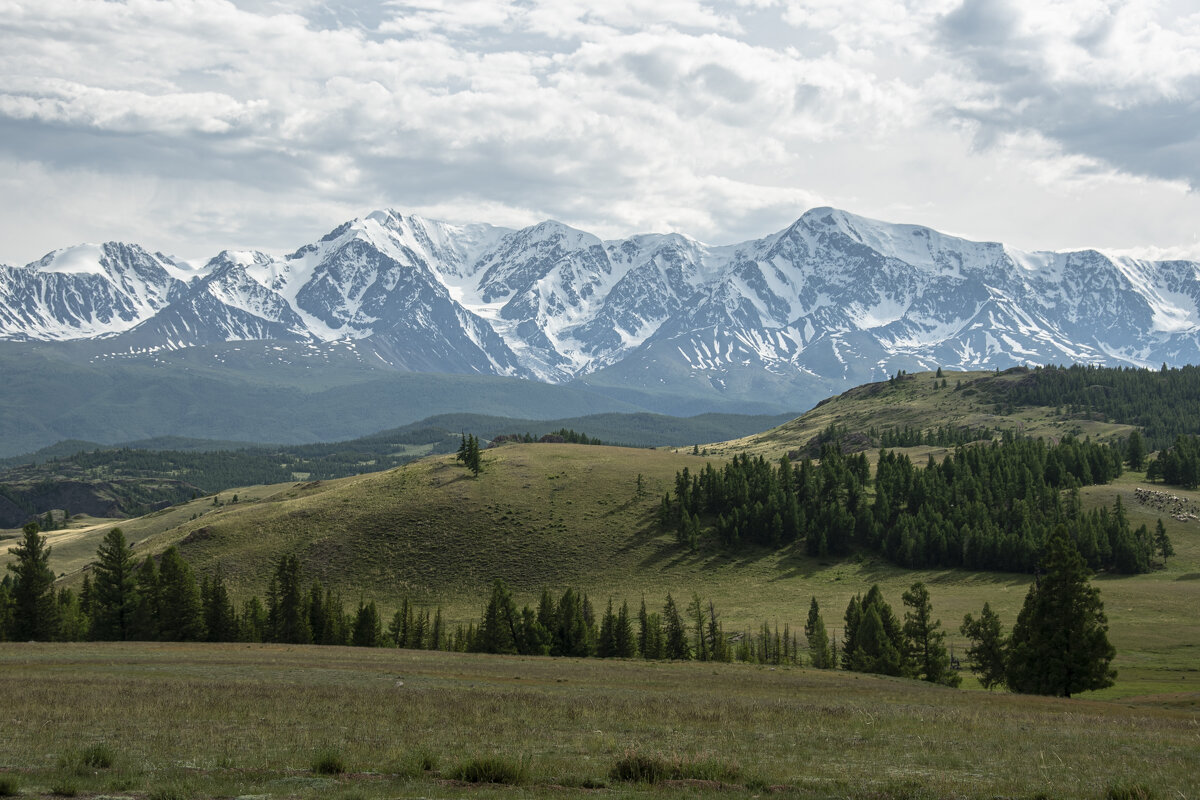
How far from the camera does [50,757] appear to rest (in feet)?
84.3

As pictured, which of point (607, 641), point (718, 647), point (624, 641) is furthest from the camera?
point (718, 647)

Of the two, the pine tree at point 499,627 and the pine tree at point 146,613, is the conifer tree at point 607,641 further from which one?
the pine tree at point 146,613

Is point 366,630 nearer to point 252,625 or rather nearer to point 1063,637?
point 252,625

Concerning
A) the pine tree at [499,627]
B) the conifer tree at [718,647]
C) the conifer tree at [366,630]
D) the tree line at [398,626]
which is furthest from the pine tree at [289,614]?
the conifer tree at [718,647]

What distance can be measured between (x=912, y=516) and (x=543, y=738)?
534ft

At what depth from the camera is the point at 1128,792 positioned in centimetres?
2270

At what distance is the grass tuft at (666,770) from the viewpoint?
2456cm

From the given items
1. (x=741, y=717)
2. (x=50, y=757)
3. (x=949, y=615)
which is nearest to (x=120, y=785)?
(x=50, y=757)

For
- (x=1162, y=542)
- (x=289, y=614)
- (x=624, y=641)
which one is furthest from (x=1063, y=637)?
(x=1162, y=542)

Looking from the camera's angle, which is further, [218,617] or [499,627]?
[499,627]

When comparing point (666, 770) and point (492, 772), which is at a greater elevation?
point (492, 772)

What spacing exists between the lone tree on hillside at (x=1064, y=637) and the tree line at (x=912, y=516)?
9833 cm

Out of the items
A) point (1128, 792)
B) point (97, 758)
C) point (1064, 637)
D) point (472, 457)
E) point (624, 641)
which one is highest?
point (472, 457)

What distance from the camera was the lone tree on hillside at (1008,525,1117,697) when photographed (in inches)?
2484
